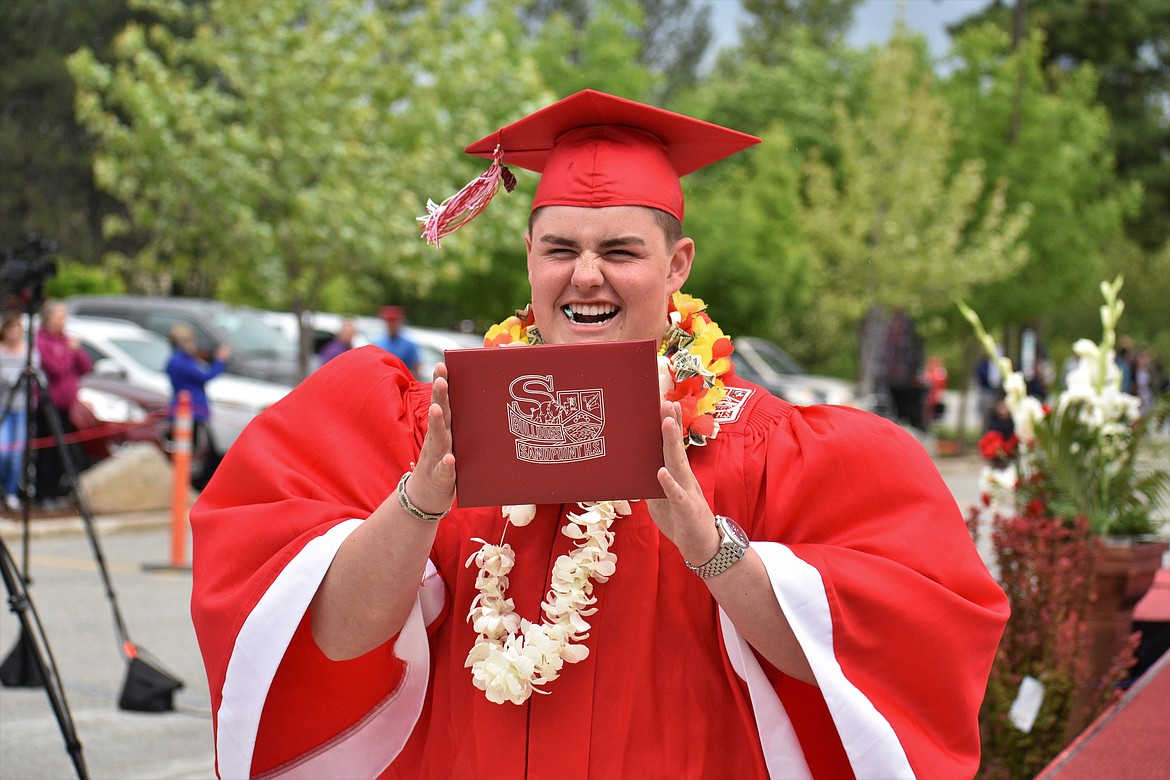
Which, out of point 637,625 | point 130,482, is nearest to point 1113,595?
point 637,625

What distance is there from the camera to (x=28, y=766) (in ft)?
17.0

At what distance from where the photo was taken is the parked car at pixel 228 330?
14820 mm

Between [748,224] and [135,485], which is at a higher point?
[748,224]

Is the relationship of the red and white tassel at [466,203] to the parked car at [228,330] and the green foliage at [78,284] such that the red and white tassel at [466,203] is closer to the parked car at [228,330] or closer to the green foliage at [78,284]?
the parked car at [228,330]

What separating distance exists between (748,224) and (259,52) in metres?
11.4

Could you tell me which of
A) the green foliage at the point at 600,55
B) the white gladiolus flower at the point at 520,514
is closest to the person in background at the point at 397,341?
the green foliage at the point at 600,55

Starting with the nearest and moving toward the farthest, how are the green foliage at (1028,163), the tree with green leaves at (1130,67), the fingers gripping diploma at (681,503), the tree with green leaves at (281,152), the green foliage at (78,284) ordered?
the fingers gripping diploma at (681,503), the tree with green leaves at (281,152), the green foliage at (1028,163), the green foliage at (78,284), the tree with green leaves at (1130,67)

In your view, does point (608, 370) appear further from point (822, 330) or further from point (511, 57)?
point (822, 330)

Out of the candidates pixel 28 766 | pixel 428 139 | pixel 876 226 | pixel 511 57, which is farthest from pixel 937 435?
pixel 28 766

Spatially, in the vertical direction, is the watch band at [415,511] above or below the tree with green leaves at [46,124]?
below

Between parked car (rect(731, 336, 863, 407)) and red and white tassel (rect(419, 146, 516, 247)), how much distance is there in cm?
1629

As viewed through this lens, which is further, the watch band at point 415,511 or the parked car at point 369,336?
the parked car at point 369,336

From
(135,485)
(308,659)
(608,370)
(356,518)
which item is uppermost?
(608,370)

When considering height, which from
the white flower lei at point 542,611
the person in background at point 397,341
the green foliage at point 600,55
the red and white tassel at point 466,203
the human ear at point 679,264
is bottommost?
the person in background at point 397,341
